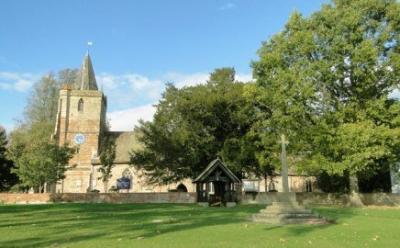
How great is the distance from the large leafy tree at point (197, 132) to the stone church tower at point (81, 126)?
18492 mm

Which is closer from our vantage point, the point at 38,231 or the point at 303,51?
the point at 38,231

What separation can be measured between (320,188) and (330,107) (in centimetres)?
1918

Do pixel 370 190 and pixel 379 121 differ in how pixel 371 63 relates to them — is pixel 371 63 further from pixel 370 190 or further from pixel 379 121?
pixel 370 190

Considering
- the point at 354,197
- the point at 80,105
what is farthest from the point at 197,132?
the point at 80,105

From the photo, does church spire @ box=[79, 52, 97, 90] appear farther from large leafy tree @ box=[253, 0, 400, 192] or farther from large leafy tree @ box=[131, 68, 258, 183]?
large leafy tree @ box=[253, 0, 400, 192]

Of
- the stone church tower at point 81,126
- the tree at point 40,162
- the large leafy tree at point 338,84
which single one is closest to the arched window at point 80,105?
the stone church tower at point 81,126

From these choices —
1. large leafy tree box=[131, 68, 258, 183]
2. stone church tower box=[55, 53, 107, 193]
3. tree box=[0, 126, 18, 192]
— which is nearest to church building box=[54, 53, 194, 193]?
stone church tower box=[55, 53, 107, 193]

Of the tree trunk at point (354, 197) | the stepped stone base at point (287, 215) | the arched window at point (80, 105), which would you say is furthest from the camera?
the arched window at point (80, 105)

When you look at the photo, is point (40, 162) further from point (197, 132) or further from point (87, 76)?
point (87, 76)

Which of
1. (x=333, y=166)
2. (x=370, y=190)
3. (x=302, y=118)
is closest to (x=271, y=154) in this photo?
(x=302, y=118)

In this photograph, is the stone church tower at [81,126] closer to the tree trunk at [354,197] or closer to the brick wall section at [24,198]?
the brick wall section at [24,198]

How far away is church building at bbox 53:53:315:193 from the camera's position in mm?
58344

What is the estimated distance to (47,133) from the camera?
57.2 meters

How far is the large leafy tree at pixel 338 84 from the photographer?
97.7 ft
